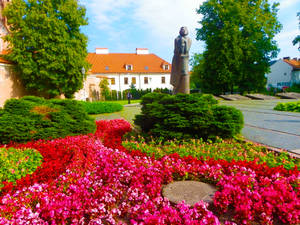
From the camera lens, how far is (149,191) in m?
2.64

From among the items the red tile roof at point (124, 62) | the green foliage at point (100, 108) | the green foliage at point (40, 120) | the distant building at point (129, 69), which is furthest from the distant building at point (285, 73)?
the green foliage at point (40, 120)

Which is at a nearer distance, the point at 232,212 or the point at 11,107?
the point at 232,212

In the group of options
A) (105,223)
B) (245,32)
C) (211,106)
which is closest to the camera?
(105,223)

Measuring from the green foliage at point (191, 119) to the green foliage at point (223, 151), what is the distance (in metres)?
0.23

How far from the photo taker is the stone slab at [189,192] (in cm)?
243

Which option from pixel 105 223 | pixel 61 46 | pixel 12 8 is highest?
pixel 12 8

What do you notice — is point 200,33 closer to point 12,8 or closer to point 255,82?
point 255,82

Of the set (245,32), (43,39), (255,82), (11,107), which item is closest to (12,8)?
(43,39)

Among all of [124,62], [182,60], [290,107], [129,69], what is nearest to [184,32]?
[182,60]

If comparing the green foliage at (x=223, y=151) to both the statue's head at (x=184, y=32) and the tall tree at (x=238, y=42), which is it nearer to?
the statue's head at (x=184, y=32)

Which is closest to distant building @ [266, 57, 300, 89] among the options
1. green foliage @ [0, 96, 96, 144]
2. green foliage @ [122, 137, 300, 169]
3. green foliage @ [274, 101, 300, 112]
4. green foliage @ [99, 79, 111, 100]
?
green foliage @ [99, 79, 111, 100]

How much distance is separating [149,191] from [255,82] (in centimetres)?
3082

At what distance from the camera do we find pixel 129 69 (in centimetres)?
4612

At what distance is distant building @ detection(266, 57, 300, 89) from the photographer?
4809cm
